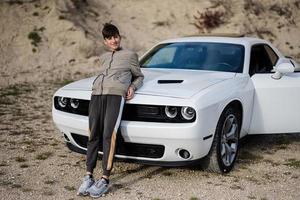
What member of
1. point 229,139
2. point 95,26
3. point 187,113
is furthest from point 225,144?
point 95,26

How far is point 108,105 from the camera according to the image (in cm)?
469

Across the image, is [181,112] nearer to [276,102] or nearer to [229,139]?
[229,139]

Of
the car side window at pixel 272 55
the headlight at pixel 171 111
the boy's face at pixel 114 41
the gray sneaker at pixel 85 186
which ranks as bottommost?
the gray sneaker at pixel 85 186

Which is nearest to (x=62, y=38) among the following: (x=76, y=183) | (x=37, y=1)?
(x=37, y=1)

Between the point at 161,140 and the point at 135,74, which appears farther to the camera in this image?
the point at 135,74

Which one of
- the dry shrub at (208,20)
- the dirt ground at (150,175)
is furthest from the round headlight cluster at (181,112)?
the dry shrub at (208,20)

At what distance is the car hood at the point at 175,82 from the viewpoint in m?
4.81

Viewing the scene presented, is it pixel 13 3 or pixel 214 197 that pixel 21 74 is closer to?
pixel 13 3

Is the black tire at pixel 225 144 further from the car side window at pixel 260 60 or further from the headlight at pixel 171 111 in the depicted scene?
the car side window at pixel 260 60

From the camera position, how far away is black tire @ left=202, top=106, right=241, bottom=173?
5048 millimetres

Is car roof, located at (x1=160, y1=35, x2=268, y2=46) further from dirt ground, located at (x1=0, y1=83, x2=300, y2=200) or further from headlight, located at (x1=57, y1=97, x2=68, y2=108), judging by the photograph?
headlight, located at (x1=57, y1=97, x2=68, y2=108)

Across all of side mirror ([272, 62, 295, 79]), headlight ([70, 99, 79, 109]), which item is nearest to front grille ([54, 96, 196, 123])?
headlight ([70, 99, 79, 109])

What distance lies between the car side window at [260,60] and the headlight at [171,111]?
5.18ft

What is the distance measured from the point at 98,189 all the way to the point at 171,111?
1.03m
